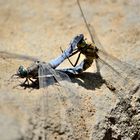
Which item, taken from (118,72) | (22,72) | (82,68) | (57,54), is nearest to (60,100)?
(22,72)

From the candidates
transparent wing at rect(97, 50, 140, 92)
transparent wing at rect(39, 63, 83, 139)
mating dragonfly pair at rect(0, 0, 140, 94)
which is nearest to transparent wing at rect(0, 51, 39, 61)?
mating dragonfly pair at rect(0, 0, 140, 94)

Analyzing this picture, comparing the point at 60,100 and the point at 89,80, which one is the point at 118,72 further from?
the point at 60,100

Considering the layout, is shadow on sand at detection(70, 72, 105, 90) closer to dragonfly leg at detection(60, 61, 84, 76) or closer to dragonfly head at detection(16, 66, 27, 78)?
dragonfly leg at detection(60, 61, 84, 76)

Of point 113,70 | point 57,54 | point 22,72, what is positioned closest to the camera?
point 22,72

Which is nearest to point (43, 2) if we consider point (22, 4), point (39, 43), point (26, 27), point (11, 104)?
point (22, 4)

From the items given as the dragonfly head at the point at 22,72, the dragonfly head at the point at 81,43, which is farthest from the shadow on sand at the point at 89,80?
the dragonfly head at the point at 22,72

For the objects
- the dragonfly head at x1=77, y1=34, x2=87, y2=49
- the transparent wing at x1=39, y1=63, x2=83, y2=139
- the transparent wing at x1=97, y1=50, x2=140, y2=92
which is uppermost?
the dragonfly head at x1=77, y1=34, x2=87, y2=49
